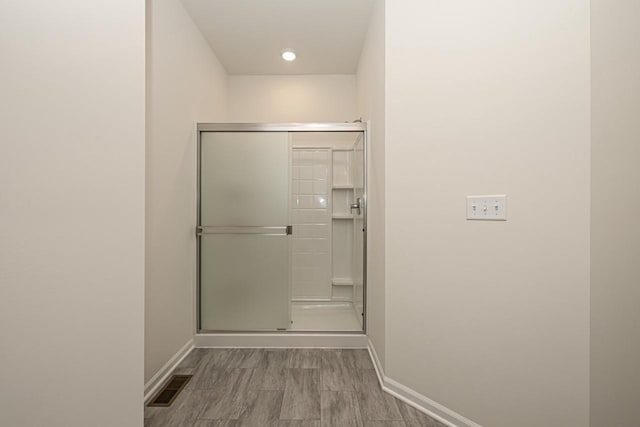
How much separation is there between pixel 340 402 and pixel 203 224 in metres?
1.64

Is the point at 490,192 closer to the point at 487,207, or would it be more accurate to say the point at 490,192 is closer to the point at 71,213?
the point at 487,207

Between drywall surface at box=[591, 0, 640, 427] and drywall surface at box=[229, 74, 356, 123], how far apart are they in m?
2.60

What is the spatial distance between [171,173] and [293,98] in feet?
6.03

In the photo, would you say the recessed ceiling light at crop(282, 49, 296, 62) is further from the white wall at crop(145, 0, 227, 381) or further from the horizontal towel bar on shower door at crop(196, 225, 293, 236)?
the horizontal towel bar on shower door at crop(196, 225, 293, 236)

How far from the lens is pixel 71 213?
3.10ft

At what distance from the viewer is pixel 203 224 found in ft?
A: 8.66

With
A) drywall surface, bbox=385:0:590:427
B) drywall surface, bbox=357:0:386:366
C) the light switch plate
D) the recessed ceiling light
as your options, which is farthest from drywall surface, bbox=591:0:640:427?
the recessed ceiling light

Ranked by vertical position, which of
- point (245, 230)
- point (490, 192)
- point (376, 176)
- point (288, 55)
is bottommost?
point (245, 230)

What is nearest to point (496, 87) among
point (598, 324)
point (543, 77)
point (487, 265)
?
point (543, 77)

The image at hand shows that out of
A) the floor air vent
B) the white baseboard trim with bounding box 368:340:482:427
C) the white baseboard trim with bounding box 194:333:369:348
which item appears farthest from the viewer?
the white baseboard trim with bounding box 194:333:369:348

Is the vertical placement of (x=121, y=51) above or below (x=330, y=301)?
above

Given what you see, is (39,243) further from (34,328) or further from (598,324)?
(598,324)

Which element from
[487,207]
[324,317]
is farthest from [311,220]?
[487,207]

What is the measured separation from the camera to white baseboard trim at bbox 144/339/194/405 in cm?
186
